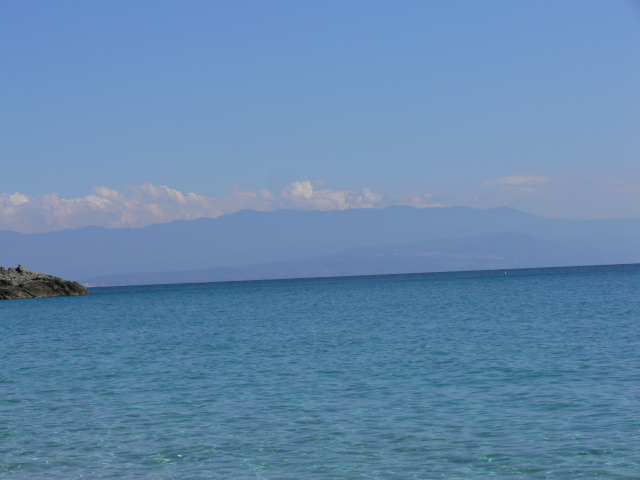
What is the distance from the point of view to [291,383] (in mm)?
23531

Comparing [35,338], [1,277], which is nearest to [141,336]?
[35,338]

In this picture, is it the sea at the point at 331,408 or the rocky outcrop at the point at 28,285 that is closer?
the sea at the point at 331,408

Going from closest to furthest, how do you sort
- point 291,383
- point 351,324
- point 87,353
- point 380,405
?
point 380,405, point 291,383, point 87,353, point 351,324

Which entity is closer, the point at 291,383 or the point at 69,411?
the point at 69,411

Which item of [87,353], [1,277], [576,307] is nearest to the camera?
[87,353]

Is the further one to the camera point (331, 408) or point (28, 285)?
point (28, 285)

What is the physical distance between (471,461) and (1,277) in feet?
422

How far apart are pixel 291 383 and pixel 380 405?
206 inches

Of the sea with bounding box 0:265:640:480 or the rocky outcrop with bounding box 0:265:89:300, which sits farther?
the rocky outcrop with bounding box 0:265:89:300

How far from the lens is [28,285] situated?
12988cm

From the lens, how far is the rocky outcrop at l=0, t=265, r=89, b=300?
4937 inches

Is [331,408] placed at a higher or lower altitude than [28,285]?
lower

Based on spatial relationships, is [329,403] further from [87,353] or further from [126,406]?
[87,353]

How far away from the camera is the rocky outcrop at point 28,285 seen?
12539cm
